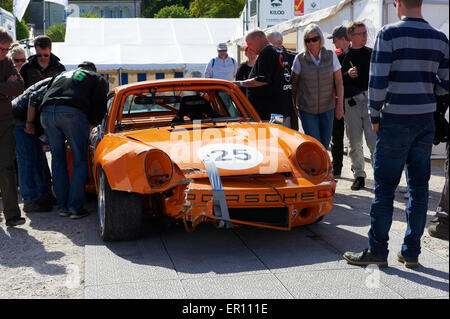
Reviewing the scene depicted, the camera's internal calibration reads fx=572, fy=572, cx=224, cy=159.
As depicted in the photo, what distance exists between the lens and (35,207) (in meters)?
5.73

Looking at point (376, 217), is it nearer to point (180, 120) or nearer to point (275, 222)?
point (275, 222)

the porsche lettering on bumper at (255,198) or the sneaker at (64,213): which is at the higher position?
the porsche lettering on bumper at (255,198)

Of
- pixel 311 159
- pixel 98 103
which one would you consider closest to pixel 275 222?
pixel 311 159

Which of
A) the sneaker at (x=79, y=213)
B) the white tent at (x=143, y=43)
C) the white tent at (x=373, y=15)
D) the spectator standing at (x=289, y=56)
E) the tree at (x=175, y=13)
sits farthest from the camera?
the tree at (x=175, y=13)

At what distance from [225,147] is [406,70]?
1.51 metres

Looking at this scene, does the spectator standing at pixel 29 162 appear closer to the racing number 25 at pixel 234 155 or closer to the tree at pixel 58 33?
the racing number 25 at pixel 234 155

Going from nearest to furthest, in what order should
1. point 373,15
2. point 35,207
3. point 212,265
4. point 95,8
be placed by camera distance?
point 212,265 → point 35,207 → point 373,15 → point 95,8

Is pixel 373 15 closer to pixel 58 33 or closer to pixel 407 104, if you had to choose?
pixel 407 104

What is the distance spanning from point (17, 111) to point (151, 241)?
2303 millimetres

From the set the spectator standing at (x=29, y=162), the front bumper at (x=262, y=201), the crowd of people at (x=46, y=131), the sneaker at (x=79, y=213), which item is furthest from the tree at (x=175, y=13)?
the front bumper at (x=262, y=201)

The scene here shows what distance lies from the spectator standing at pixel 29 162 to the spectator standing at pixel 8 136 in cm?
57

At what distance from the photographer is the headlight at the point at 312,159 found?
4.29m

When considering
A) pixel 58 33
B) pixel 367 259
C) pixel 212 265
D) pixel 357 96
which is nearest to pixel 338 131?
pixel 357 96

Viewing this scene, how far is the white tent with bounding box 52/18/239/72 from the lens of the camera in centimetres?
2233
